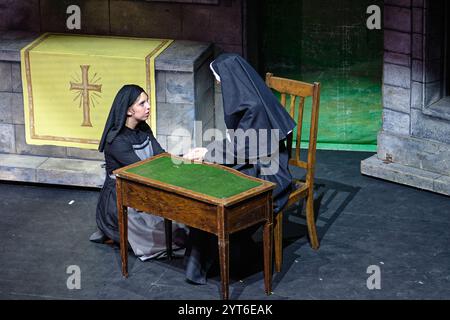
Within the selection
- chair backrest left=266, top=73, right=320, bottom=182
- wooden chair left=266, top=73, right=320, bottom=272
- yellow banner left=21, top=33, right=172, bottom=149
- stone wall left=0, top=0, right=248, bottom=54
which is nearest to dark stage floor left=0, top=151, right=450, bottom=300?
wooden chair left=266, top=73, right=320, bottom=272

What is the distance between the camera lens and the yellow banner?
8859 millimetres

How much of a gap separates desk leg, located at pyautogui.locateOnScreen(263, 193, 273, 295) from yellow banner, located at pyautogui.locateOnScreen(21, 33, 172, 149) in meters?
2.34

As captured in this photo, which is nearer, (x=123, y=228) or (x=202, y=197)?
(x=202, y=197)

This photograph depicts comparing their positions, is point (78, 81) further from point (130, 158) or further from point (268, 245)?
point (268, 245)

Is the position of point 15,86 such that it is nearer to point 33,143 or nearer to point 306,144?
point 33,143

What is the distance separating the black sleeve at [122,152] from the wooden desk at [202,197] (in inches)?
12.2

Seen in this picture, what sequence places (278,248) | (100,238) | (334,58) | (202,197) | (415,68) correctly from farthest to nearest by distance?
(334,58), (415,68), (100,238), (278,248), (202,197)

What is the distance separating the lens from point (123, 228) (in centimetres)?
727

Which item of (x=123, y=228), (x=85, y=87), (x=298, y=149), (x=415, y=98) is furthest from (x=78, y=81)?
(x=415, y=98)

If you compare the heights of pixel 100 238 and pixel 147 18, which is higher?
pixel 147 18

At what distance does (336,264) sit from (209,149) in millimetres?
1247

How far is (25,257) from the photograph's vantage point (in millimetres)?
7785

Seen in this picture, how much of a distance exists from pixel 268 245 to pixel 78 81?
2.87 m

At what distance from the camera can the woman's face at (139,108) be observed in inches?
297
